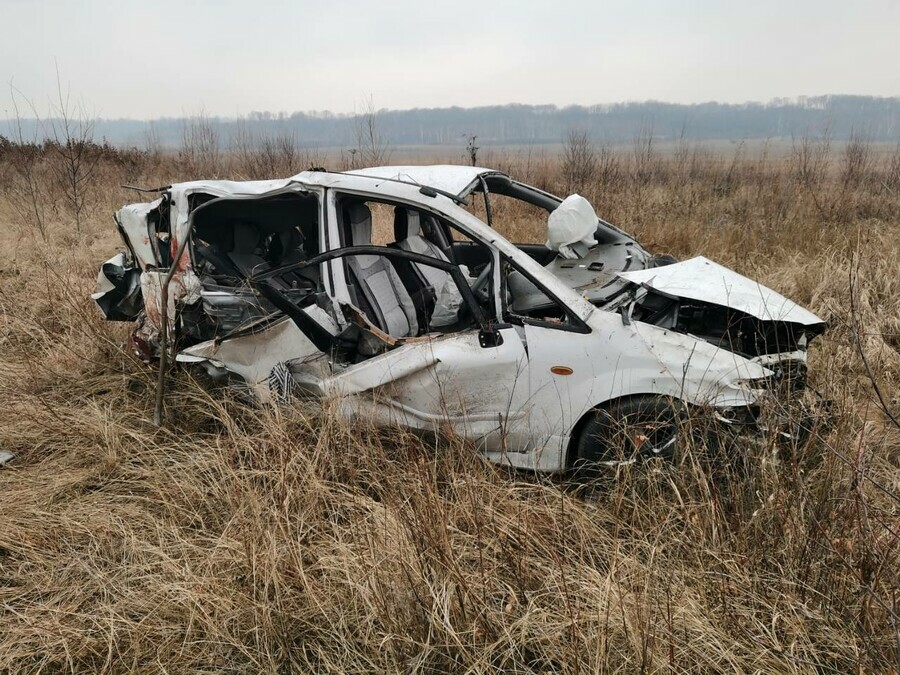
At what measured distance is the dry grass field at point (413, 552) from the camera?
188 centimetres

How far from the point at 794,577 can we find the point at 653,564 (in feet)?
1.51

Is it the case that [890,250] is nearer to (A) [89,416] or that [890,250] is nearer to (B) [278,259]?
(B) [278,259]

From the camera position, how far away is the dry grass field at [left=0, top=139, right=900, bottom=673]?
1.88 meters

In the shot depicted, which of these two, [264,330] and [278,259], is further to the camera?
[278,259]

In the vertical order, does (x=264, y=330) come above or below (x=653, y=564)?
above

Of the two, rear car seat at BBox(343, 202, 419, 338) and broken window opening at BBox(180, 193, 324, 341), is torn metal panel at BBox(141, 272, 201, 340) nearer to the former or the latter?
broken window opening at BBox(180, 193, 324, 341)

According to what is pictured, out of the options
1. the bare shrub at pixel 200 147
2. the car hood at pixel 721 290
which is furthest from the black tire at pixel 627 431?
the bare shrub at pixel 200 147

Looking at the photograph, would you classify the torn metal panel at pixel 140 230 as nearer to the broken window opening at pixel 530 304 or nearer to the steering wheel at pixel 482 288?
the steering wheel at pixel 482 288

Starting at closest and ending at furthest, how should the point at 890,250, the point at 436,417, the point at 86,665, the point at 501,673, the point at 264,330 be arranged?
the point at 501,673, the point at 86,665, the point at 436,417, the point at 264,330, the point at 890,250

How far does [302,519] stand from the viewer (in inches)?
102

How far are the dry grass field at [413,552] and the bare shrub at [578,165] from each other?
339 inches

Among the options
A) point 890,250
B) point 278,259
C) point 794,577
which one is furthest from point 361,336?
point 890,250

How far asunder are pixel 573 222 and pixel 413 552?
8.67ft

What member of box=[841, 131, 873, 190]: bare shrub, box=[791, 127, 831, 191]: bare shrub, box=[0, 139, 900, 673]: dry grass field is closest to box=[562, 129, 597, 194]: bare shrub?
box=[791, 127, 831, 191]: bare shrub
